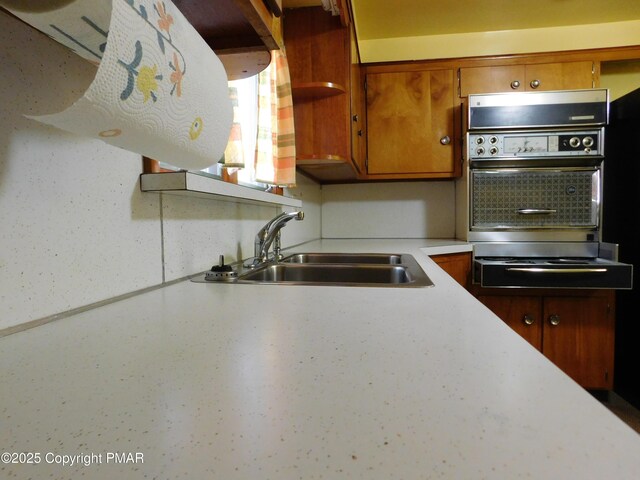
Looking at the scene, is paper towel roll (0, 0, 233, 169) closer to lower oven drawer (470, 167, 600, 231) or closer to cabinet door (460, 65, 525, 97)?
lower oven drawer (470, 167, 600, 231)

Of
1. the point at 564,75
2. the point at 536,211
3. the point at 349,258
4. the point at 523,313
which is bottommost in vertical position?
the point at 523,313

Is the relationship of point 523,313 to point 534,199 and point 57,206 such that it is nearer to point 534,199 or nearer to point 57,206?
point 534,199

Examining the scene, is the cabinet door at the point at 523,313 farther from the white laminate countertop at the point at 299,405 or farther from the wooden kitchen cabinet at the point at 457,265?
the white laminate countertop at the point at 299,405

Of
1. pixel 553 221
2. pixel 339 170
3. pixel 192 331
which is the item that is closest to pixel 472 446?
pixel 192 331

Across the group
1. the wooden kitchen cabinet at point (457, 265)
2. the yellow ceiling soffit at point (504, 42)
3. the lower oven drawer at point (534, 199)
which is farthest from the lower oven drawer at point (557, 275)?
the yellow ceiling soffit at point (504, 42)

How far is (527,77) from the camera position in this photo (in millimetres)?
2115

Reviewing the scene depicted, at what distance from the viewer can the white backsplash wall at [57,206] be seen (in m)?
0.49

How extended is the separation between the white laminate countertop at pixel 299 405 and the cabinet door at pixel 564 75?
2.18 m

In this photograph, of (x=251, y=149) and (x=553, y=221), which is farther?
(x=553, y=221)

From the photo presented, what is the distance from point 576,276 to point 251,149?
1645mm

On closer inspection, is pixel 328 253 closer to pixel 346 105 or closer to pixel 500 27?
pixel 346 105

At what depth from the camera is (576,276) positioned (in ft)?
5.73

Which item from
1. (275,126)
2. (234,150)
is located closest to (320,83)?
(275,126)

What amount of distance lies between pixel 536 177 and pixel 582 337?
901mm
